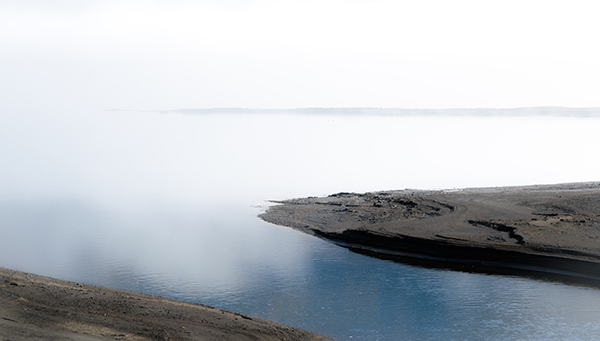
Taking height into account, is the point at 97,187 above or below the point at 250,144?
below

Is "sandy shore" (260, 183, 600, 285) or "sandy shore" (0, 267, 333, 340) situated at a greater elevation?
"sandy shore" (260, 183, 600, 285)

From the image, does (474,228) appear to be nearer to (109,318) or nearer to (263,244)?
(263,244)

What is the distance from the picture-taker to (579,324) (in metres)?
18.1

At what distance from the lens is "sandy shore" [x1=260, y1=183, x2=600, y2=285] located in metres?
24.9

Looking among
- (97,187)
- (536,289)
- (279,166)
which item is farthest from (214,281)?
(279,166)

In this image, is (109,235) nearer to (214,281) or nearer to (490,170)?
(214,281)

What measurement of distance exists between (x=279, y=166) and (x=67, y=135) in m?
67.0

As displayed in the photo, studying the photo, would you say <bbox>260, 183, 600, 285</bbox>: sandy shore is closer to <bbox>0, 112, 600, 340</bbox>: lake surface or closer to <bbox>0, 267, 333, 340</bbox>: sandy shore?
<bbox>0, 112, 600, 340</bbox>: lake surface

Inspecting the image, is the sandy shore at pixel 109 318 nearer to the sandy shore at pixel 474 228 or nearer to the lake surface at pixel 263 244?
the lake surface at pixel 263 244

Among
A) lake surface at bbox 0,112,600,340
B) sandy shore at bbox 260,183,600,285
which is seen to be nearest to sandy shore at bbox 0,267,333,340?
lake surface at bbox 0,112,600,340

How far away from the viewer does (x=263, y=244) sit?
29.1 m

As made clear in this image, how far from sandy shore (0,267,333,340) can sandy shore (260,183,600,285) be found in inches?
479

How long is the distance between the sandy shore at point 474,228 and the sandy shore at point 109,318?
39.9 ft

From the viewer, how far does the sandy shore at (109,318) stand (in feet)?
46.6
